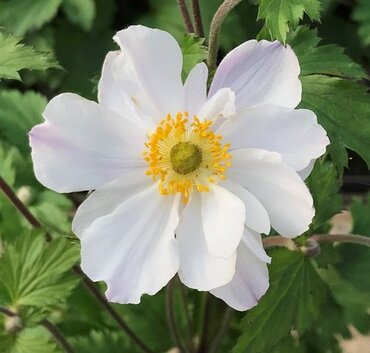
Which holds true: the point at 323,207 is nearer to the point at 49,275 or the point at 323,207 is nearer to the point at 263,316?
the point at 263,316

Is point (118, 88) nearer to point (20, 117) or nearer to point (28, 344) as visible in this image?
point (28, 344)

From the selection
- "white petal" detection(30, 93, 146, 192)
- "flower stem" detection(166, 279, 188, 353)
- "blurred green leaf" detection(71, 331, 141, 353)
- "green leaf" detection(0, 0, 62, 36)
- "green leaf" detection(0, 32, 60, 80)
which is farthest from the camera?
→ "green leaf" detection(0, 0, 62, 36)

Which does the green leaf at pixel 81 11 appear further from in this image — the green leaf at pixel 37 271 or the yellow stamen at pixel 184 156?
the yellow stamen at pixel 184 156

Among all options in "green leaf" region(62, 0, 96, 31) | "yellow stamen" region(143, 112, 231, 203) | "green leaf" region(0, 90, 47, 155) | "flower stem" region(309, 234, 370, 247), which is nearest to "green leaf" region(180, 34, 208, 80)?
"yellow stamen" region(143, 112, 231, 203)

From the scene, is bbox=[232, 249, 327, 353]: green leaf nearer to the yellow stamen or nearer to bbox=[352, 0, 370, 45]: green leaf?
the yellow stamen

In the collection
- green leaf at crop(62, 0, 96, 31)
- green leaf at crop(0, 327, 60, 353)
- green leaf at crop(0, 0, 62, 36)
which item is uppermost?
green leaf at crop(0, 0, 62, 36)

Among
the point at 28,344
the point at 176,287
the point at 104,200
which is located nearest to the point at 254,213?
the point at 104,200
